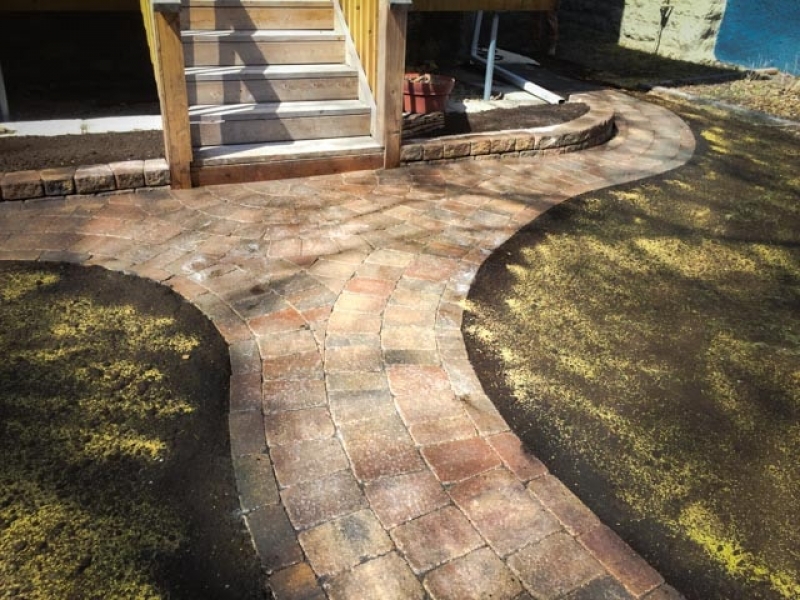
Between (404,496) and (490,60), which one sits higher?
(490,60)

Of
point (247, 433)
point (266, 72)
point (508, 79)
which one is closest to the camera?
point (247, 433)

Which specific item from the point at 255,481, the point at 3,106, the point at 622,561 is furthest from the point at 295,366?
the point at 3,106

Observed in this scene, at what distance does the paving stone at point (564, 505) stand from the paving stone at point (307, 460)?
2.30 ft

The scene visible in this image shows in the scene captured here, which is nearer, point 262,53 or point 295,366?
point 295,366

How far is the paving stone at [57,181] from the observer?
422cm

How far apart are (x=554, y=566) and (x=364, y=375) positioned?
1.14 meters

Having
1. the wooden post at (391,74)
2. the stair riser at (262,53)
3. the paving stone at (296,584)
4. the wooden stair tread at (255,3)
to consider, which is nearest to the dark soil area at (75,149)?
the stair riser at (262,53)

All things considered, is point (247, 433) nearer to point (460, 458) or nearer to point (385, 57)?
point (460, 458)

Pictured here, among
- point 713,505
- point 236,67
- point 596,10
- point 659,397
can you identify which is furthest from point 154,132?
point 596,10

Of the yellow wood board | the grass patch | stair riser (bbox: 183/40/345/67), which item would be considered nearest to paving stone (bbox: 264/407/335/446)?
the grass patch

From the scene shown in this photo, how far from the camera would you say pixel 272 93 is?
5.29 m

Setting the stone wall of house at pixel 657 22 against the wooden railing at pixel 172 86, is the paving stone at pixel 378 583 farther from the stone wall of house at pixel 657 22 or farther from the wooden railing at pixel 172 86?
the stone wall of house at pixel 657 22

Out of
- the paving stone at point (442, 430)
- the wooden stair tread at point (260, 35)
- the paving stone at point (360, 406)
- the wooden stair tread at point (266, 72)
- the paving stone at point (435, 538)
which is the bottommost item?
the paving stone at point (435, 538)

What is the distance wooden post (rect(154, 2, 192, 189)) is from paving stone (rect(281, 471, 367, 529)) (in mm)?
3080
